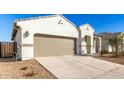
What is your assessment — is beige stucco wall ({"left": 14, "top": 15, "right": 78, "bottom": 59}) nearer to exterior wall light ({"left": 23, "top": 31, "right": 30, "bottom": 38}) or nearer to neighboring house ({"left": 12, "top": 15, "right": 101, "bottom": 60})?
neighboring house ({"left": 12, "top": 15, "right": 101, "bottom": 60})

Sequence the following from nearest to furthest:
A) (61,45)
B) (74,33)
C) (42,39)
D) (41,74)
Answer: (41,74) → (42,39) → (61,45) → (74,33)

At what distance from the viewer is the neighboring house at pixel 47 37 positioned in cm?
1363

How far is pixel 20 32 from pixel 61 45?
5.05 m

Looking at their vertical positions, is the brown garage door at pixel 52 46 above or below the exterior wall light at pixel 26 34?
below

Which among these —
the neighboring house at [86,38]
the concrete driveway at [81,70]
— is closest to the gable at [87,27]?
the neighboring house at [86,38]

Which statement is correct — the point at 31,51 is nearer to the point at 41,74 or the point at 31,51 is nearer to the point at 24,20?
the point at 24,20

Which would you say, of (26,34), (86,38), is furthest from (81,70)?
(86,38)

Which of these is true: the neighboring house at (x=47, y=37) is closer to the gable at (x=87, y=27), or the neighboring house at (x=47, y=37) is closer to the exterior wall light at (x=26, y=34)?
the exterior wall light at (x=26, y=34)

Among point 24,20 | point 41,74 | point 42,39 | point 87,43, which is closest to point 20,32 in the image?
point 24,20

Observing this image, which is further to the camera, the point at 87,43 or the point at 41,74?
the point at 87,43

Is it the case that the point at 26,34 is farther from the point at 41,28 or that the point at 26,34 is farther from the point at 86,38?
the point at 86,38

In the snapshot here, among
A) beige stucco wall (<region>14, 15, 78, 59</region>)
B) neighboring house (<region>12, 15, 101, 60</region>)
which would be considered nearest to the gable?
neighboring house (<region>12, 15, 101, 60</region>)
